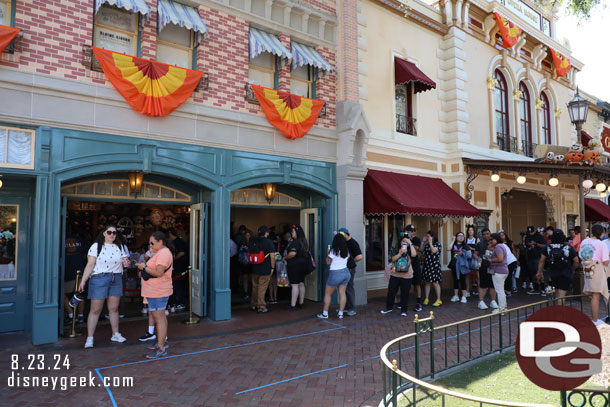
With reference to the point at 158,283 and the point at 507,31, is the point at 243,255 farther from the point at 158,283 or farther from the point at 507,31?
the point at 507,31

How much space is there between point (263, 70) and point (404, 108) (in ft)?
16.4

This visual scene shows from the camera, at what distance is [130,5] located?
7258mm

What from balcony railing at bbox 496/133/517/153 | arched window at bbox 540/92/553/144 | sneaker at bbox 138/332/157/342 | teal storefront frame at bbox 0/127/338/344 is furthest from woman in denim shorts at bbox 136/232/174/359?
arched window at bbox 540/92/553/144

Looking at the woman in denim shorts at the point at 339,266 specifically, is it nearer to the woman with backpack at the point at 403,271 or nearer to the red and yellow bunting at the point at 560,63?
the woman with backpack at the point at 403,271

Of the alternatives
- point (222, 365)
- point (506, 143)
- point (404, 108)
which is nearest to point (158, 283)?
point (222, 365)

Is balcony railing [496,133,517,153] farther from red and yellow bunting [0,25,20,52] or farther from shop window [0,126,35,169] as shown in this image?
red and yellow bunting [0,25,20,52]

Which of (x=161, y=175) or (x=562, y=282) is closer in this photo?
(x=161, y=175)

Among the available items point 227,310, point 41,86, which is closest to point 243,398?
point 227,310

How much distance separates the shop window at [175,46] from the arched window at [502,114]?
36.0 ft

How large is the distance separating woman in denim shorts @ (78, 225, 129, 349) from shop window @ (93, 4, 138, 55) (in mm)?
3489

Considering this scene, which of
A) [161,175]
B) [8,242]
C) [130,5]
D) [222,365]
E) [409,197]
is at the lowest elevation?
[222,365]

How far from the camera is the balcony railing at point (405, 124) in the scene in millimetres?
12336

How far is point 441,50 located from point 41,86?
11282 millimetres

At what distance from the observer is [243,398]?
464 centimetres
